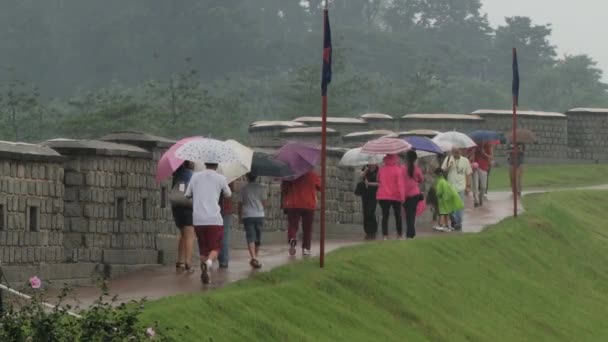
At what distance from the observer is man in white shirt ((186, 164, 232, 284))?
19203 millimetres

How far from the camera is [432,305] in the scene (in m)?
21.4

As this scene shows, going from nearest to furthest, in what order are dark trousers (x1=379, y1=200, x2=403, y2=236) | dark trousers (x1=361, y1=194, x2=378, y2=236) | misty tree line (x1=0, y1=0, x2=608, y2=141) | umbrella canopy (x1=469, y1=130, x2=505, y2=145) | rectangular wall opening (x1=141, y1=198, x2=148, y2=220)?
rectangular wall opening (x1=141, y1=198, x2=148, y2=220) < dark trousers (x1=379, y1=200, x2=403, y2=236) < dark trousers (x1=361, y1=194, x2=378, y2=236) < umbrella canopy (x1=469, y1=130, x2=505, y2=145) < misty tree line (x1=0, y1=0, x2=608, y2=141)

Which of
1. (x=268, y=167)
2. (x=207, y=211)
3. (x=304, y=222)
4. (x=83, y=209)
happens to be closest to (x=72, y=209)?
(x=83, y=209)

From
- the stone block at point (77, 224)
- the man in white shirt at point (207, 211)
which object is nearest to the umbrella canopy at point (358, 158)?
the stone block at point (77, 224)

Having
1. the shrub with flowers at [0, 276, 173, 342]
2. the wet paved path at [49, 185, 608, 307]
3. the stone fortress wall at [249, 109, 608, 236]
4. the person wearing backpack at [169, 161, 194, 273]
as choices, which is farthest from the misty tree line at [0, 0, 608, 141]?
the shrub with flowers at [0, 276, 173, 342]

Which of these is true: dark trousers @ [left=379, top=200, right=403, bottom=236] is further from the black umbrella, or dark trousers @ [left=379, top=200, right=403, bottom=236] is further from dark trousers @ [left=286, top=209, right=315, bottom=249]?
the black umbrella

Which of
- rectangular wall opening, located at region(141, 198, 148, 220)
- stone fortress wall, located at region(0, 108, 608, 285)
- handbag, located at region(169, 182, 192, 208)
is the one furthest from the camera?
rectangular wall opening, located at region(141, 198, 148, 220)

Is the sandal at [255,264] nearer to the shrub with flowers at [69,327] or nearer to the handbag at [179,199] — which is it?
the handbag at [179,199]

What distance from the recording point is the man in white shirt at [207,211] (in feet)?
63.0

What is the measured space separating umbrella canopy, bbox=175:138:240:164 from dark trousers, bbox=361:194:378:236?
7094mm

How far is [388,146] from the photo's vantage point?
26.2 m

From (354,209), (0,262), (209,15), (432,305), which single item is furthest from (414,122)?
(209,15)

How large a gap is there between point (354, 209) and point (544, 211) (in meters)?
5.04

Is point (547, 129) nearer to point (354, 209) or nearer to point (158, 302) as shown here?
point (354, 209)
